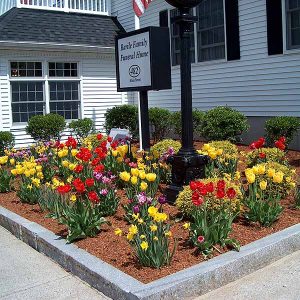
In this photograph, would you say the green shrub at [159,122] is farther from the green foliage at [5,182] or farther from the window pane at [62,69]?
the green foliage at [5,182]

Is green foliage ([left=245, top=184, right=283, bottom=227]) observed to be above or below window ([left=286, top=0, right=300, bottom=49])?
below

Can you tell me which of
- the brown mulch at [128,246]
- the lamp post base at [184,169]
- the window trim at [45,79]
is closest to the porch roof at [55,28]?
the window trim at [45,79]

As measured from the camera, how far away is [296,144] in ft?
37.0

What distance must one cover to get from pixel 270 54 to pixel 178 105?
421cm

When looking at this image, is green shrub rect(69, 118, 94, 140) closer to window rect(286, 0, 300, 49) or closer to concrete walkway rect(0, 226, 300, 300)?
window rect(286, 0, 300, 49)

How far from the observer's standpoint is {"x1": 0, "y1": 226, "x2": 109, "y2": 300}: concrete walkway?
13.6ft

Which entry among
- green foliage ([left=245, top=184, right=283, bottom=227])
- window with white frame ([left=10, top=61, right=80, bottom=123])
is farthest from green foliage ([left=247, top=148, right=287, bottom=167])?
window with white frame ([left=10, top=61, right=80, bottom=123])

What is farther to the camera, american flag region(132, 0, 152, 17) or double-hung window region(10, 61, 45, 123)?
double-hung window region(10, 61, 45, 123)

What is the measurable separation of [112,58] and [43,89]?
119 inches

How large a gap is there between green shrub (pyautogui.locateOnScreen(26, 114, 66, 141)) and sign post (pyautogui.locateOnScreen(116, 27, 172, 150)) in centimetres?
636

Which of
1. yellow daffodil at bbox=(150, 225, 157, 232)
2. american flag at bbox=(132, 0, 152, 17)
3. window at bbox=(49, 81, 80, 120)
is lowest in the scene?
yellow daffodil at bbox=(150, 225, 157, 232)

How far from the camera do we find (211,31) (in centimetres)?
1401

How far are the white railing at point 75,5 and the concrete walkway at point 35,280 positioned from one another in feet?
46.0

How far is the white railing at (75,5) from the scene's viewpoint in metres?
17.6
